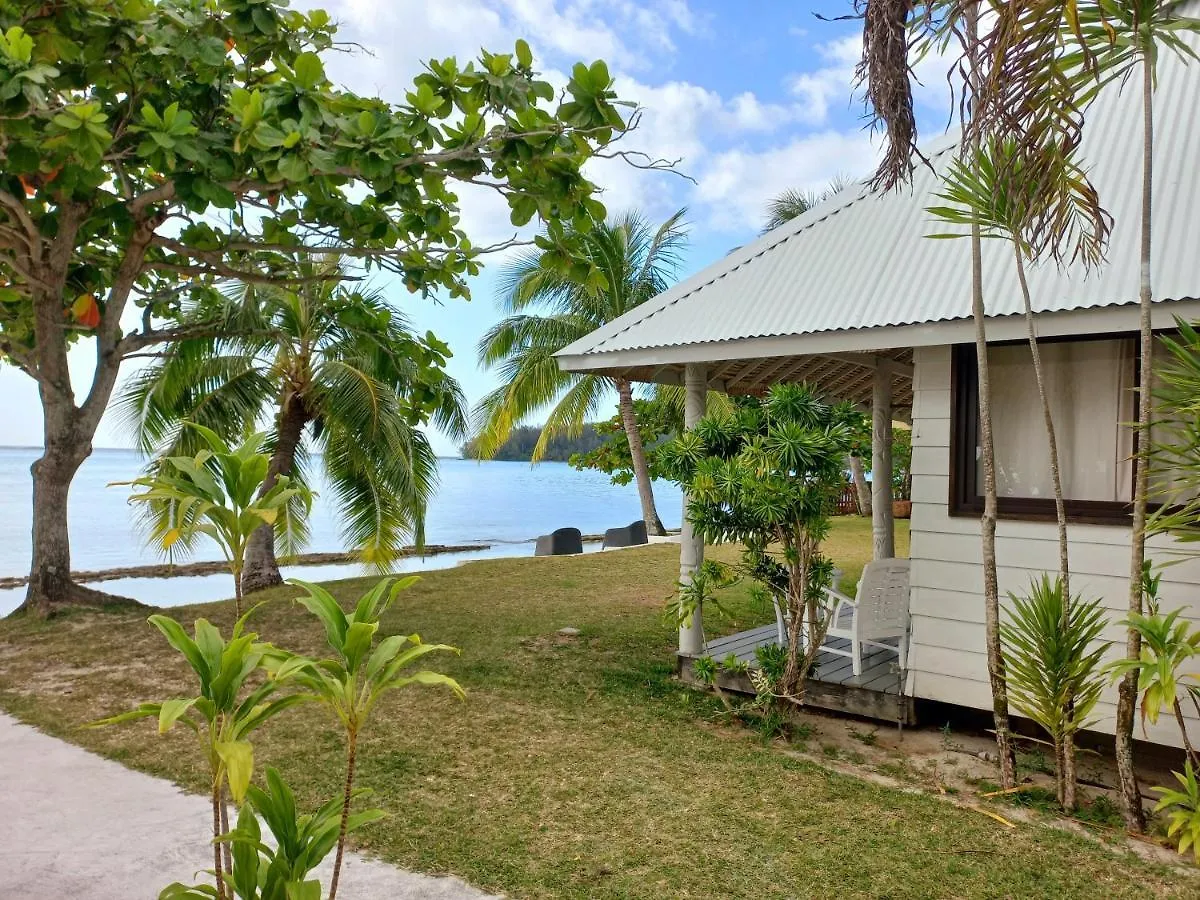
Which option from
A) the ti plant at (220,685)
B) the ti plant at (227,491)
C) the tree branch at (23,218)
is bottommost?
the ti plant at (220,685)

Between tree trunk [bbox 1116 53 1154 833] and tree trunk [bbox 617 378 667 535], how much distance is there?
16728mm

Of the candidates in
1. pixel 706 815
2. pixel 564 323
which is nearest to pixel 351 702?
pixel 706 815

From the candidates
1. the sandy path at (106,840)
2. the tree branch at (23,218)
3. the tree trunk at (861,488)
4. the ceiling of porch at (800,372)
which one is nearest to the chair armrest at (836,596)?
the ceiling of porch at (800,372)

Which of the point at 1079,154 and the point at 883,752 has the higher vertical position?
the point at 1079,154

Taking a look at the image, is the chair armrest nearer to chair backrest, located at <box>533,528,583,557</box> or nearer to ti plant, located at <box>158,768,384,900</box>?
ti plant, located at <box>158,768,384,900</box>

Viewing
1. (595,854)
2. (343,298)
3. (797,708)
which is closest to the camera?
(595,854)

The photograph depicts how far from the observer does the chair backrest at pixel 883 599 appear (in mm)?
6078

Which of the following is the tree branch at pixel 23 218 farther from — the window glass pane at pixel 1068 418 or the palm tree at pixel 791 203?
the palm tree at pixel 791 203

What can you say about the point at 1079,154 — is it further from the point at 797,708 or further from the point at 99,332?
the point at 99,332

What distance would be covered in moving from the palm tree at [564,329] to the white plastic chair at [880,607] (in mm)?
14568

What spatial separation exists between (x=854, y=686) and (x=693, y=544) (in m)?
1.56

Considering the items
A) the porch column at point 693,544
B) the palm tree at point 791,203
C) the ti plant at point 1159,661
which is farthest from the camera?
the palm tree at point 791,203

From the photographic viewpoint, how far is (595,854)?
13.1 ft

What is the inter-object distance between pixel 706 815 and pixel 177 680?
15.8ft
